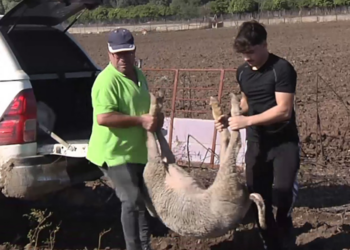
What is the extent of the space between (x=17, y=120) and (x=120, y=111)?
1.10 m

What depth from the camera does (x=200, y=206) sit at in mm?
4625

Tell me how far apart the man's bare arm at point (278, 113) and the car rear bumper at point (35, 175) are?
185cm

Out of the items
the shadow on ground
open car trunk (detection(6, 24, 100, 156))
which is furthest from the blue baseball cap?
the shadow on ground

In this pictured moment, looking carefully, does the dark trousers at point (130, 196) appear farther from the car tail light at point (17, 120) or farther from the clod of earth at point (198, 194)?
the car tail light at point (17, 120)

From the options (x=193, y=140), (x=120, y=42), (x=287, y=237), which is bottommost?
(x=193, y=140)

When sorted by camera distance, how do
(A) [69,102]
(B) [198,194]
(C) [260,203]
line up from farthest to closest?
1. (A) [69,102]
2. (B) [198,194]
3. (C) [260,203]

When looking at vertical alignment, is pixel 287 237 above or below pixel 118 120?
below

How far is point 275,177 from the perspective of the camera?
206 inches

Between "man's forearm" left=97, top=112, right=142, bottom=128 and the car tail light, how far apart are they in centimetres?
101

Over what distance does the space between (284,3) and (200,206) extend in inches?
3061

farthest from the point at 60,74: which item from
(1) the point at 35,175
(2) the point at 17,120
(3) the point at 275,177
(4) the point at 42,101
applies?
(3) the point at 275,177

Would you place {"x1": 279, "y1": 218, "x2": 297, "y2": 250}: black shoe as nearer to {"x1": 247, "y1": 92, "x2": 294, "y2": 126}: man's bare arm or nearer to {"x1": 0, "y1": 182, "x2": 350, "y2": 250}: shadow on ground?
{"x1": 0, "y1": 182, "x2": 350, "y2": 250}: shadow on ground

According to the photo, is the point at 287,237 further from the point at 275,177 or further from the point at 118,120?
the point at 118,120

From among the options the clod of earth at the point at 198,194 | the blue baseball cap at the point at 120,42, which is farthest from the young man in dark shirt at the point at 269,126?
the blue baseball cap at the point at 120,42
